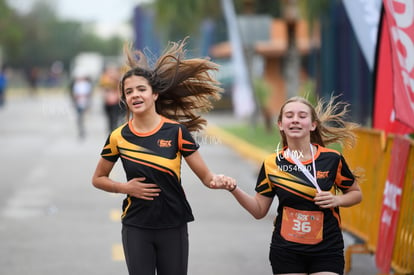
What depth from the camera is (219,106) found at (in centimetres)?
3925

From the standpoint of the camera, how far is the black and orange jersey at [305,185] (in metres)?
4.79

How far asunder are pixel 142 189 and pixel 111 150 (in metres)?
0.37

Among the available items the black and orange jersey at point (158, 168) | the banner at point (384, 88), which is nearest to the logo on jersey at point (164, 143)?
the black and orange jersey at point (158, 168)

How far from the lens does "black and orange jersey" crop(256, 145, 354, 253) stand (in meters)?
4.79

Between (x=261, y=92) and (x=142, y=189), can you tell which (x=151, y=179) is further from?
(x=261, y=92)

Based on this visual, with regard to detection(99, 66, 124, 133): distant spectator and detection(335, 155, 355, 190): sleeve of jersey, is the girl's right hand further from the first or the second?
detection(99, 66, 124, 133): distant spectator

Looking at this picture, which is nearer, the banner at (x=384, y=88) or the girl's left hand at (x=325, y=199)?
the girl's left hand at (x=325, y=199)

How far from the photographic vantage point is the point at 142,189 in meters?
4.82

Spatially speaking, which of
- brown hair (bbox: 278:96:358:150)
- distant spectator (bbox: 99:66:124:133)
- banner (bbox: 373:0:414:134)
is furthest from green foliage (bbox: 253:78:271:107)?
brown hair (bbox: 278:96:358:150)

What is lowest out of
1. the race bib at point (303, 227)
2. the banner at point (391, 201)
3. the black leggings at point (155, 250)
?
the banner at point (391, 201)

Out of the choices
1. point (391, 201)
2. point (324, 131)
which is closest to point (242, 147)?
point (391, 201)

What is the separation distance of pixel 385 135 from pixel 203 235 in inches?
107

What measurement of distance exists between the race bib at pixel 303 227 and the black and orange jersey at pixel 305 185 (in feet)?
0.07

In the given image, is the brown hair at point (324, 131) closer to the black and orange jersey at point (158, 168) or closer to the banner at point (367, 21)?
the black and orange jersey at point (158, 168)
